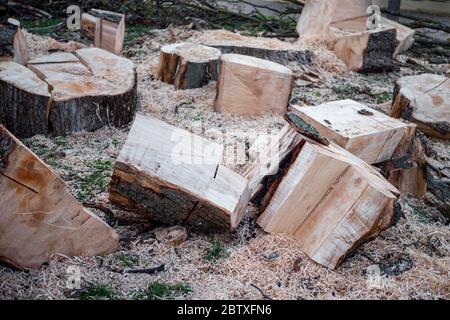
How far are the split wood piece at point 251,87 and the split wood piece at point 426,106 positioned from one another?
1.00m

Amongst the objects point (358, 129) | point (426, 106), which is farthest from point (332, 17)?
point (358, 129)

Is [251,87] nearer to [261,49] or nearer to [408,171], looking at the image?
[261,49]

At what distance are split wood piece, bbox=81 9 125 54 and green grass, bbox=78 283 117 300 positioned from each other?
4.02 meters

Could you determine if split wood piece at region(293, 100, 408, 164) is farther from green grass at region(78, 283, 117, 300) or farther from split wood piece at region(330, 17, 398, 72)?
split wood piece at region(330, 17, 398, 72)

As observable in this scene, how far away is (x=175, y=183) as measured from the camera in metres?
2.58

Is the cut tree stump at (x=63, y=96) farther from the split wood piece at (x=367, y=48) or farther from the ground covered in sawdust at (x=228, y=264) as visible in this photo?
the split wood piece at (x=367, y=48)

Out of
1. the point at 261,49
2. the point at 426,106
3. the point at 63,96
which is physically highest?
the point at 261,49

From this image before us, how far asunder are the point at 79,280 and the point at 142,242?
424 millimetres

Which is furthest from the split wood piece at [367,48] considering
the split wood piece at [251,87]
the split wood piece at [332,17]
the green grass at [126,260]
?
the green grass at [126,260]

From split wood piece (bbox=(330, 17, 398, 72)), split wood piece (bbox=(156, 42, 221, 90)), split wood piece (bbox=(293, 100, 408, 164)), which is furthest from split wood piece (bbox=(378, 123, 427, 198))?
split wood piece (bbox=(330, 17, 398, 72))

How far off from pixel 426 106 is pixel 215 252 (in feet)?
8.87

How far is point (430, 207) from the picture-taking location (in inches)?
136
